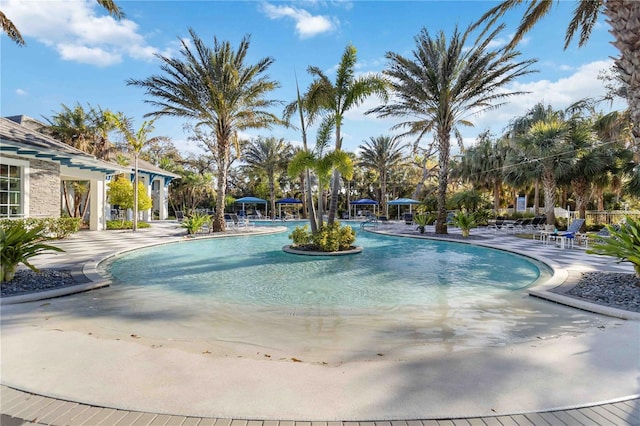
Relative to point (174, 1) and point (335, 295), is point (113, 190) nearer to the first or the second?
point (174, 1)

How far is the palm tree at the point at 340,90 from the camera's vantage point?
1280cm

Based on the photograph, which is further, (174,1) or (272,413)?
(174,1)

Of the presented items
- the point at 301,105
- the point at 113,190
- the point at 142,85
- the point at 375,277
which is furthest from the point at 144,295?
the point at 113,190

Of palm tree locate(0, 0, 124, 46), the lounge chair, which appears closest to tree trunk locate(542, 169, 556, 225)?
the lounge chair

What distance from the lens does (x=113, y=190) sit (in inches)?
796

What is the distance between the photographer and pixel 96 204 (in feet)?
63.2

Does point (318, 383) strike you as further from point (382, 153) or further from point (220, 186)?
point (382, 153)

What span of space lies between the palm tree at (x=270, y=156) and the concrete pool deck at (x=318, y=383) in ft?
105

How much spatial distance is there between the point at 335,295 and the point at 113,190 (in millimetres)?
18424

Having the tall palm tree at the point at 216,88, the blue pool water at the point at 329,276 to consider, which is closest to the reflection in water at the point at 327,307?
the blue pool water at the point at 329,276

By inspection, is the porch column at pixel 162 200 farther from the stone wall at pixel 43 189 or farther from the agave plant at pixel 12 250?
the agave plant at pixel 12 250

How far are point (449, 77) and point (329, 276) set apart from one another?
479 inches

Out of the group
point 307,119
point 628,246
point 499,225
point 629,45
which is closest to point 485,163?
point 499,225

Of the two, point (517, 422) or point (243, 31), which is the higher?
point (243, 31)
